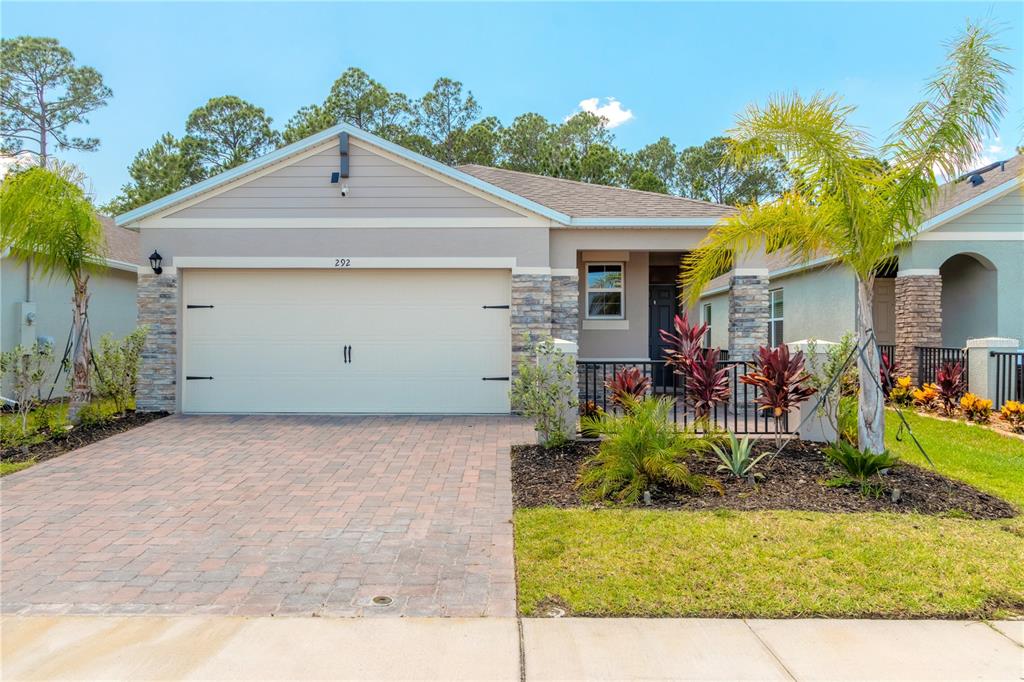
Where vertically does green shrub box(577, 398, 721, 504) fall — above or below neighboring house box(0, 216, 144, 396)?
below

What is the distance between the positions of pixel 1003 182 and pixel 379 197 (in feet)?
40.9

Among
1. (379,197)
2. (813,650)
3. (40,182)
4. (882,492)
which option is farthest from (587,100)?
(813,650)

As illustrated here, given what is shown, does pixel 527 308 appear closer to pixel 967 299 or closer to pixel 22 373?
pixel 22 373

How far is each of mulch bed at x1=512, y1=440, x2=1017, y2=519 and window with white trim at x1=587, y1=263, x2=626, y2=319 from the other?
6.03 metres

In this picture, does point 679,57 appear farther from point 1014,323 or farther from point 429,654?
point 429,654

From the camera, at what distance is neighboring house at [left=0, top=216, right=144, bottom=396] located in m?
11.0

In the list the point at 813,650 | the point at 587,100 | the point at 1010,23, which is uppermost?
the point at 587,100

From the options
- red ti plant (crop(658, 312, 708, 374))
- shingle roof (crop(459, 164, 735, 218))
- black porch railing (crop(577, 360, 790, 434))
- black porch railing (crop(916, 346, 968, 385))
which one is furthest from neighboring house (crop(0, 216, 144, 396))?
black porch railing (crop(916, 346, 968, 385))

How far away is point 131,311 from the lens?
14281 millimetres

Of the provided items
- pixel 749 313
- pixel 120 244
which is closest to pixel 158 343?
pixel 120 244

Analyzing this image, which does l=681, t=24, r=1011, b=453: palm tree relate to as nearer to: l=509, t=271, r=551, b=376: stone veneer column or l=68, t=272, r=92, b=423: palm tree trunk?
l=509, t=271, r=551, b=376: stone veneer column

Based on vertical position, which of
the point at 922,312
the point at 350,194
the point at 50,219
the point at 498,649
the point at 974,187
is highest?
the point at 974,187

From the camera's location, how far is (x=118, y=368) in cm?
932

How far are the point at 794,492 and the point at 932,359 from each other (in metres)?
8.58
